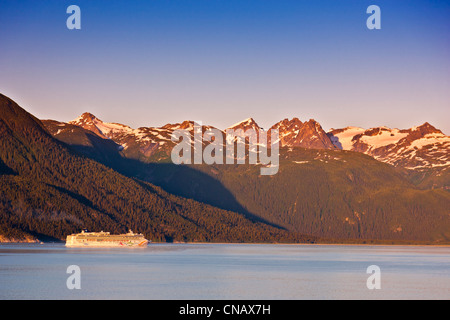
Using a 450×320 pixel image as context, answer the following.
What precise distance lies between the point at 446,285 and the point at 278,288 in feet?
109

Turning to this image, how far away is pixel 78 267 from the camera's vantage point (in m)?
195
